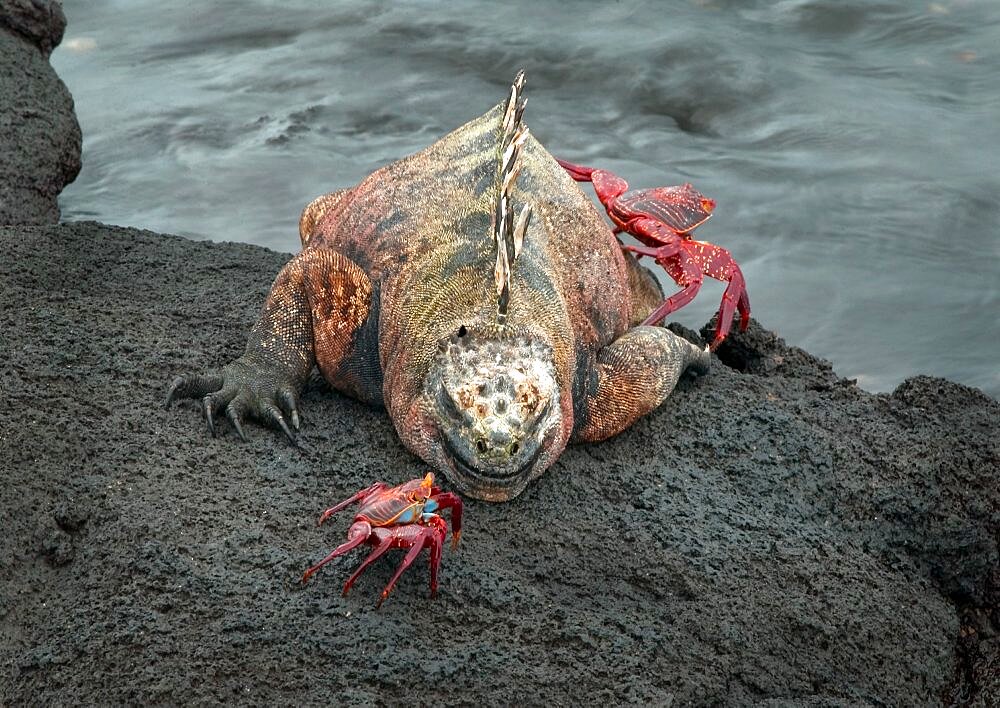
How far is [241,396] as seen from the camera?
6.21 metres

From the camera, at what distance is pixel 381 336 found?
21.0 ft

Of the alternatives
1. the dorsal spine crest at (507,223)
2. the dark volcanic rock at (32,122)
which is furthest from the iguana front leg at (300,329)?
the dark volcanic rock at (32,122)

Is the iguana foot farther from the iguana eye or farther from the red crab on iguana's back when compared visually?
the iguana eye

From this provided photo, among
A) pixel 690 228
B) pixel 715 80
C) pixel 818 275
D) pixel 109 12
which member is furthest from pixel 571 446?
pixel 109 12

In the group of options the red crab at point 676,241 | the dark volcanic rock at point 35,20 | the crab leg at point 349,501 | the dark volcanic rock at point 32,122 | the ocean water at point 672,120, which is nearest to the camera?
the crab leg at point 349,501

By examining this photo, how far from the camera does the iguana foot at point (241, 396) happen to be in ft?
20.0

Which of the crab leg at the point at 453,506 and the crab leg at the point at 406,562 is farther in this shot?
the crab leg at the point at 453,506

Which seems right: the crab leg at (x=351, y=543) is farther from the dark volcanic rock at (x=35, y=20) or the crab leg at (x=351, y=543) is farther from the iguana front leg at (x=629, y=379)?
the dark volcanic rock at (x=35, y=20)

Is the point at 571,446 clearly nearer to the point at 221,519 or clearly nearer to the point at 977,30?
the point at 221,519

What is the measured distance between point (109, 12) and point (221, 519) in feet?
41.2

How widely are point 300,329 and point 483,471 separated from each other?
154cm

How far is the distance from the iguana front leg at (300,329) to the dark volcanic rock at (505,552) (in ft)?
0.53

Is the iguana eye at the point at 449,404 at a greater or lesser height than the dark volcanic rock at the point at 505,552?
greater

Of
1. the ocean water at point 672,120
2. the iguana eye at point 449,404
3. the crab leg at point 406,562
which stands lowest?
the ocean water at point 672,120
